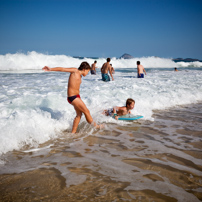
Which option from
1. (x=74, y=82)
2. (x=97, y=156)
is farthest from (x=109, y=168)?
(x=74, y=82)

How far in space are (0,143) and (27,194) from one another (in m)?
1.66

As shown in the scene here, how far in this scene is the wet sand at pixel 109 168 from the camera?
2195mm

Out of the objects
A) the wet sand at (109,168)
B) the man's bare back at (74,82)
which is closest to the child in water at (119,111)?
the wet sand at (109,168)

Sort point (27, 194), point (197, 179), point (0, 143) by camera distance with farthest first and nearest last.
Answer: point (0, 143) < point (197, 179) < point (27, 194)

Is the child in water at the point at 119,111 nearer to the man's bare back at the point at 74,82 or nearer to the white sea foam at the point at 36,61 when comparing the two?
the man's bare back at the point at 74,82

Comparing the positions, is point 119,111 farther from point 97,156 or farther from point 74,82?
point 97,156

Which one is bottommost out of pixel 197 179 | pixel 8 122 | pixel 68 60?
pixel 197 179

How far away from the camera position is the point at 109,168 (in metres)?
2.78

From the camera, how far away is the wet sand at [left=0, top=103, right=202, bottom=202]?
86.4 inches

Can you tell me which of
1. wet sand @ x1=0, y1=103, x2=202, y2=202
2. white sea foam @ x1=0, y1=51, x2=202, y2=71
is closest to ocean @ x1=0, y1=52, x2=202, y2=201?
wet sand @ x1=0, y1=103, x2=202, y2=202

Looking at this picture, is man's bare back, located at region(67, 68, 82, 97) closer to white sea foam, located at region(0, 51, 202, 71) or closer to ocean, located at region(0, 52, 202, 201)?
ocean, located at region(0, 52, 202, 201)

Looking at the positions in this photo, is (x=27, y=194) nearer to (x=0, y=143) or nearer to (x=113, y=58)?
(x=0, y=143)

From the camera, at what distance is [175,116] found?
577 centimetres

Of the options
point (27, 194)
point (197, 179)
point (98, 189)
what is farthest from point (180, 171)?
point (27, 194)
